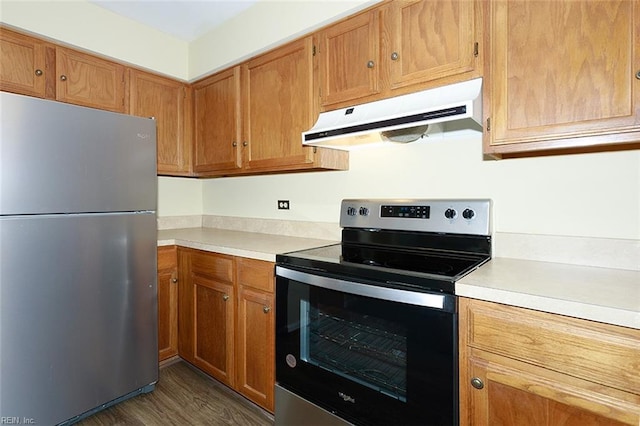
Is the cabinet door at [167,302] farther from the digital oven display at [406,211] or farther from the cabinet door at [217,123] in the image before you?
the digital oven display at [406,211]

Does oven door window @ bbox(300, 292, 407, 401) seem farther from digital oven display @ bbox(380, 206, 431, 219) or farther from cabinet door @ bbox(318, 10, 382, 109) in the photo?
cabinet door @ bbox(318, 10, 382, 109)

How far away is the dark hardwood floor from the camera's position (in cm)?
177

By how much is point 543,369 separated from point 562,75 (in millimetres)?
979

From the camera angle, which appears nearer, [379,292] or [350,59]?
[379,292]

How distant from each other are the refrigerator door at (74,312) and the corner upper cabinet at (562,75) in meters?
1.94

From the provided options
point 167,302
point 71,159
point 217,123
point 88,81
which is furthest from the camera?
point 217,123

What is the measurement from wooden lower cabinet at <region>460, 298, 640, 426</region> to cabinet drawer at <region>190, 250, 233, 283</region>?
1.30 metres

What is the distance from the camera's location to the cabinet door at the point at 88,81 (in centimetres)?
204

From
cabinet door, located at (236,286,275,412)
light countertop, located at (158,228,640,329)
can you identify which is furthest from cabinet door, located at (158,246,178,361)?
light countertop, located at (158,228,640,329)

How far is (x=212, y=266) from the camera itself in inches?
79.1

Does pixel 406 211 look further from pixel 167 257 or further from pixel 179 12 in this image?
pixel 179 12

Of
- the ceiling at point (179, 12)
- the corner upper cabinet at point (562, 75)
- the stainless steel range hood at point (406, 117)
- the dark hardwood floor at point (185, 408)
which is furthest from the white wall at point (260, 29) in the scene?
the dark hardwood floor at point (185, 408)

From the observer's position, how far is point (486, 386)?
105cm

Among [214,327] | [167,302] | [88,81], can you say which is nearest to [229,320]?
[214,327]
